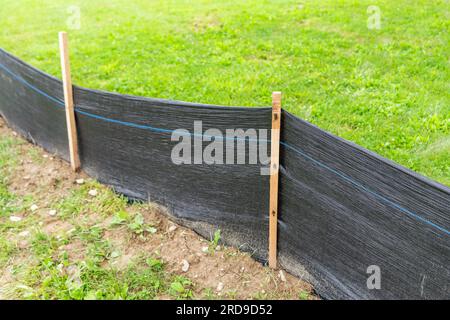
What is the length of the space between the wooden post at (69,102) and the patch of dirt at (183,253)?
0.29 metres

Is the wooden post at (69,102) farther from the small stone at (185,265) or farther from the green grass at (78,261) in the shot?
the small stone at (185,265)

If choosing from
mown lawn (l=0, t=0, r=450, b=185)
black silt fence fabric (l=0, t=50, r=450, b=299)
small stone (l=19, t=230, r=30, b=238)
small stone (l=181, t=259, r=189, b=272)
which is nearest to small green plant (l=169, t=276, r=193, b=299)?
small stone (l=181, t=259, r=189, b=272)

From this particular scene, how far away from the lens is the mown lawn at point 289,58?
5.48 meters

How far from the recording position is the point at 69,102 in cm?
511

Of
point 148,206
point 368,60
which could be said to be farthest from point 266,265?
point 368,60

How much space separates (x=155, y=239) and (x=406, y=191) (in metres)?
2.31

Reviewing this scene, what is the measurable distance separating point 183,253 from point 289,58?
421 cm

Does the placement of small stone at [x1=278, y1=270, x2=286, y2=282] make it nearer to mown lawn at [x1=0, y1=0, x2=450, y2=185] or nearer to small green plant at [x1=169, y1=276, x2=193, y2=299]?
small green plant at [x1=169, y1=276, x2=193, y2=299]

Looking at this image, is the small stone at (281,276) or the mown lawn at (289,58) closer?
the small stone at (281,276)

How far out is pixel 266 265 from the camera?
3.91m

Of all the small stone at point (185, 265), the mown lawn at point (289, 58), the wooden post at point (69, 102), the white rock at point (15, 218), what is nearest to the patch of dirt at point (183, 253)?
the small stone at point (185, 265)

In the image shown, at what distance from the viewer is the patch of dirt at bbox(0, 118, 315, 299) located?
3711 mm

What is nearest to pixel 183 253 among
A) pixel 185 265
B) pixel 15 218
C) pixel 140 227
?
pixel 185 265

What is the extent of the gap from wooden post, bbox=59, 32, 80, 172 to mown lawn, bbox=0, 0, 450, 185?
4.95ft
